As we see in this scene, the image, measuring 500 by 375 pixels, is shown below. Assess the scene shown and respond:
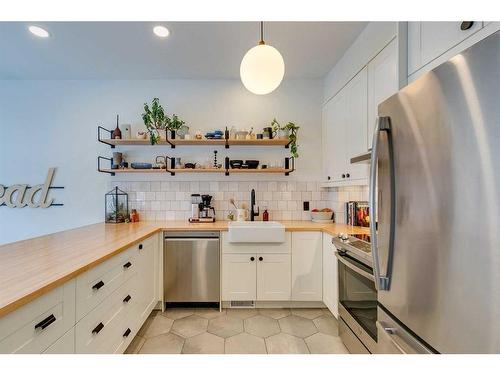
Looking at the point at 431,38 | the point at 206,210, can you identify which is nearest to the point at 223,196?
the point at 206,210

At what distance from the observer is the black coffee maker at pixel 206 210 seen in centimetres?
296

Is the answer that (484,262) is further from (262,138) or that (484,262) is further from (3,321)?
(262,138)

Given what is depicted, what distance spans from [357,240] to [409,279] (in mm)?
918

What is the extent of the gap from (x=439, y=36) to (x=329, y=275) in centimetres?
200

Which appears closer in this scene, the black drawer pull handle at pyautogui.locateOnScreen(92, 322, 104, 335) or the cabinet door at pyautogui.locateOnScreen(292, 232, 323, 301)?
the black drawer pull handle at pyautogui.locateOnScreen(92, 322, 104, 335)

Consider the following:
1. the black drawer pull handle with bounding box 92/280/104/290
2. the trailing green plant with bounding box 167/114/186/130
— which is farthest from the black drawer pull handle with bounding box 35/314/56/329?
the trailing green plant with bounding box 167/114/186/130

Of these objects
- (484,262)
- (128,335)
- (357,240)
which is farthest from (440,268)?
Answer: (128,335)

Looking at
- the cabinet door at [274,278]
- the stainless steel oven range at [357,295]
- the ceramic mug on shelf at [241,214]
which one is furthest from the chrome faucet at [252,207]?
the stainless steel oven range at [357,295]

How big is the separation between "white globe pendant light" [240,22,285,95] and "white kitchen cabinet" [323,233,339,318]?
59.8 inches

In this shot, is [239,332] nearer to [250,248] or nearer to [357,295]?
[250,248]

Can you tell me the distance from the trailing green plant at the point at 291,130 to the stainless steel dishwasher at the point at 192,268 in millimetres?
1305

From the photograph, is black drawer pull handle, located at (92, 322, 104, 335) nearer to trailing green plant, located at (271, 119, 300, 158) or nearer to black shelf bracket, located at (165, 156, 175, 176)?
black shelf bracket, located at (165, 156, 175, 176)

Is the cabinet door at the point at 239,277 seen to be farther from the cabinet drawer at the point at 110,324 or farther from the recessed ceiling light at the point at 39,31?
the recessed ceiling light at the point at 39,31

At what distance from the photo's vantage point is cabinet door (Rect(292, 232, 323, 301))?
2.54 metres
